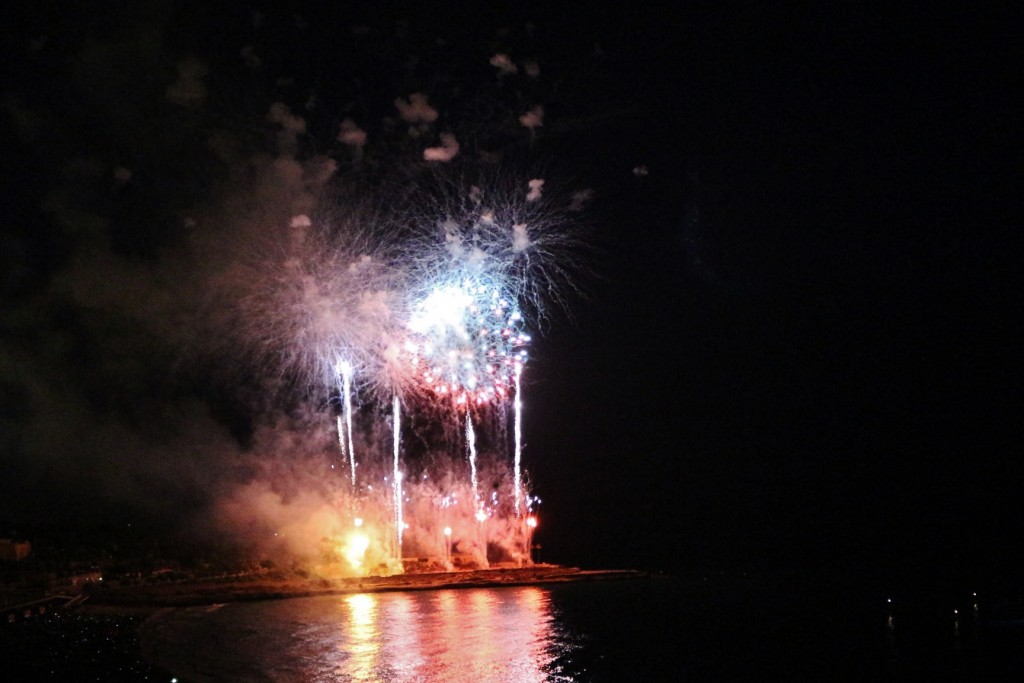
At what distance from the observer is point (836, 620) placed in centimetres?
2108

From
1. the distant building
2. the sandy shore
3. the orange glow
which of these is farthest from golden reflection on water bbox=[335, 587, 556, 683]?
the distant building

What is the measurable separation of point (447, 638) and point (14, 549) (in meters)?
24.9

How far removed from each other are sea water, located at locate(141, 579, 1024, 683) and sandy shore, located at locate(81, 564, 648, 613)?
0.84 metres

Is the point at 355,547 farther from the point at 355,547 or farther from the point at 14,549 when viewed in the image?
the point at 14,549

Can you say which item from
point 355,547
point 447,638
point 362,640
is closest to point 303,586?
point 355,547

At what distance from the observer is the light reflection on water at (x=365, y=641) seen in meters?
12.5

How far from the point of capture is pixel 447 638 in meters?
15.8

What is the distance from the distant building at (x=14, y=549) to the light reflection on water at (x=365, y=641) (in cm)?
1480

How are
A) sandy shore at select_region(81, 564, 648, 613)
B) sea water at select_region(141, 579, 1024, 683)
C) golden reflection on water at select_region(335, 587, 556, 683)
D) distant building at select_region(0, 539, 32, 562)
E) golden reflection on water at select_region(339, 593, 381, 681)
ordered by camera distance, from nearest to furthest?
golden reflection on water at select_region(335, 587, 556, 683) → golden reflection on water at select_region(339, 593, 381, 681) → sea water at select_region(141, 579, 1024, 683) → sandy shore at select_region(81, 564, 648, 613) → distant building at select_region(0, 539, 32, 562)

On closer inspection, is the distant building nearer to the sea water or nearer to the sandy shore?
the sandy shore

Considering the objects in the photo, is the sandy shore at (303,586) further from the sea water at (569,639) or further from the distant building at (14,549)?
the distant building at (14,549)

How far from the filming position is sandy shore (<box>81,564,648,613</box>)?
874 inches

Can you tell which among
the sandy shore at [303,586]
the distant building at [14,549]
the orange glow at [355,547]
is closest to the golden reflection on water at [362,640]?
the sandy shore at [303,586]

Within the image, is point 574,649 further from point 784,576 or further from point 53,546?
point 53,546
